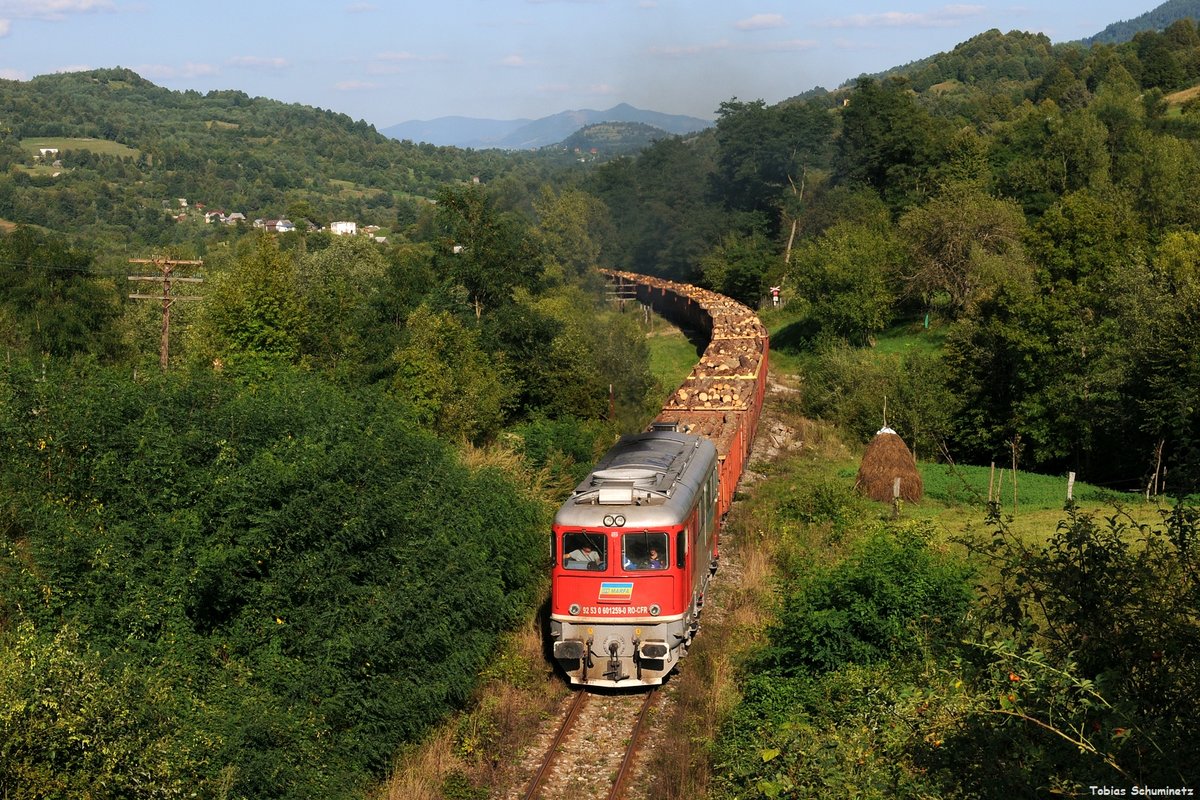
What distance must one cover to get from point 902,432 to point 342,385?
19182mm

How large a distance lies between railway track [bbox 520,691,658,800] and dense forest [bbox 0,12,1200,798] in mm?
1525

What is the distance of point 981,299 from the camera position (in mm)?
37156

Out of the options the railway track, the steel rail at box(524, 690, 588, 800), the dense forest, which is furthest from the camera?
the railway track

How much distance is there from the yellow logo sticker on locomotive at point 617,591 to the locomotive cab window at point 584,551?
30 centimetres

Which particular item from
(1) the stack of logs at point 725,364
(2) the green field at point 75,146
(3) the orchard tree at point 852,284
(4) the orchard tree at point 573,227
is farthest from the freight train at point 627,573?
(2) the green field at point 75,146

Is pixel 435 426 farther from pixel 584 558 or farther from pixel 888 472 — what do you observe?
pixel 584 558

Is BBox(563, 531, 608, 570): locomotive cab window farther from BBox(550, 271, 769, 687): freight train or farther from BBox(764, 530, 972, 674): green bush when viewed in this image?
BBox(764, 530, 972, 674): green bush

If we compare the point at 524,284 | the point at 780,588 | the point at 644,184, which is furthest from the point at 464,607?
the point at 644,184

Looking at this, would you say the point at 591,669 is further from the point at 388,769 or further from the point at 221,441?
the point at 221,441

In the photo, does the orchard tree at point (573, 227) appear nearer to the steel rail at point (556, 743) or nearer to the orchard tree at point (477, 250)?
the orchard tree at point (477, 250)

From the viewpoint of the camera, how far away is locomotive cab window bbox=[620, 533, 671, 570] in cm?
1472

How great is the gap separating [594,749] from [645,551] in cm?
266

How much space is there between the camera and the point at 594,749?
46.0ft

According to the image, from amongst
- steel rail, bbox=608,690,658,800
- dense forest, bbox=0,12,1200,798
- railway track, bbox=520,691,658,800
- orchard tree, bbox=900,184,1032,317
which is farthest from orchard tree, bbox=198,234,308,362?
orchard tree, bbox=900,184,1032,317
